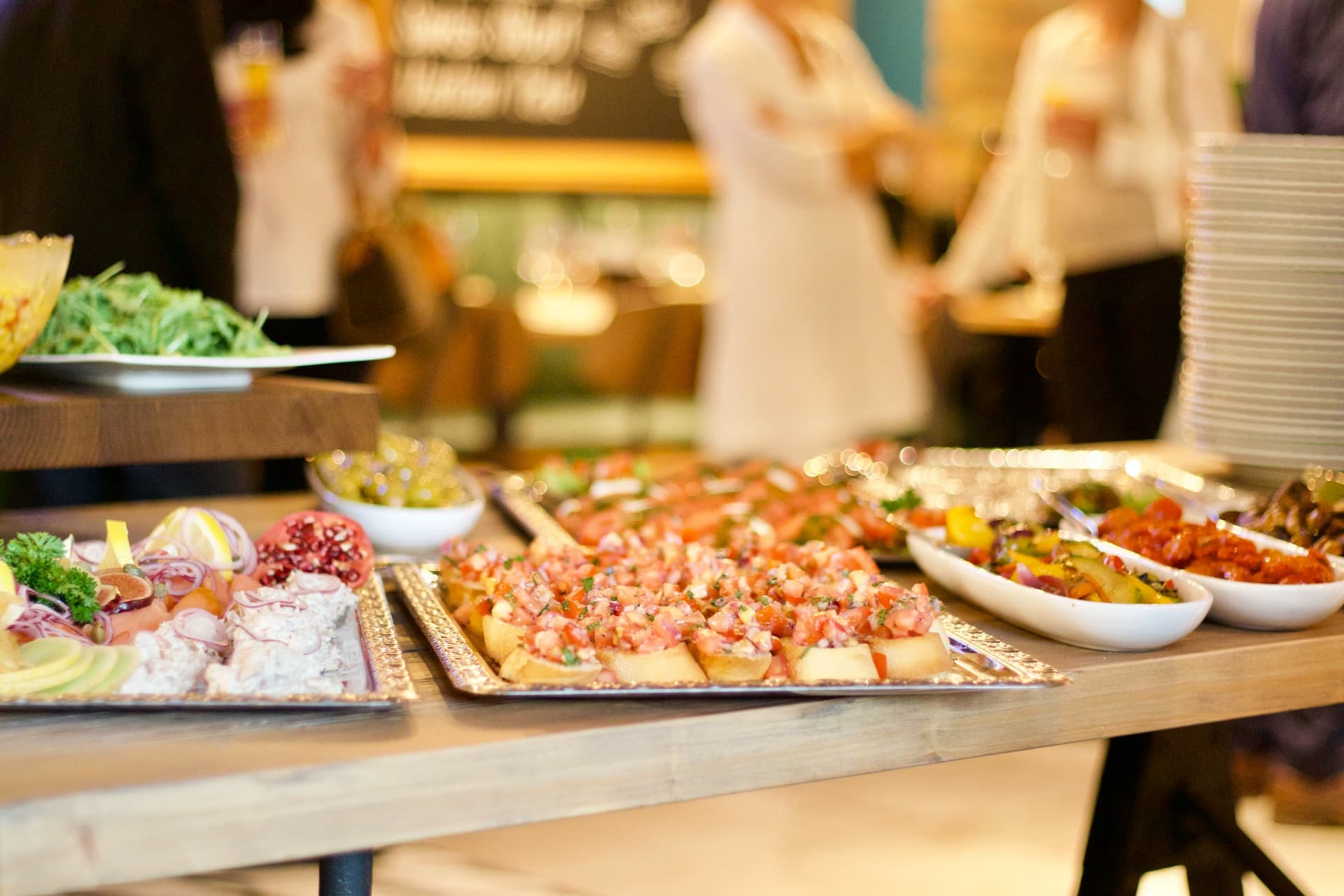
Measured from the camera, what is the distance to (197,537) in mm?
1440

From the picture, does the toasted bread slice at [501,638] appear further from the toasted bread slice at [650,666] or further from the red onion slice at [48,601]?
the red onion slice at [48,601]

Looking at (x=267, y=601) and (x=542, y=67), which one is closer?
A: (x=267, y=601)

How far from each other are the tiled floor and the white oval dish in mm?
1262

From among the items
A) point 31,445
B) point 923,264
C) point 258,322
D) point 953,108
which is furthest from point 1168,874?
point 953,108

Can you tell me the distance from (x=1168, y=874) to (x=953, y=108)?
5418 mm

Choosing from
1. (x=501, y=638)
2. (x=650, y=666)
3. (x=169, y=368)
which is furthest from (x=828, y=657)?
(x=169, y=368)

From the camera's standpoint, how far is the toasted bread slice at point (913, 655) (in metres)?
1.22

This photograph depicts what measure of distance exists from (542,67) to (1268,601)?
6.27 m

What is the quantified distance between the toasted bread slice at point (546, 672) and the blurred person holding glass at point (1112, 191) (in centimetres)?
267

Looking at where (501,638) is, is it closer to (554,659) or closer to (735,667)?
(554,659)

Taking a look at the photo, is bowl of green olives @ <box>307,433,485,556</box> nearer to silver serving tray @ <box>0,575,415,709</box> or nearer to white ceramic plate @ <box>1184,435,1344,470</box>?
silver serving tray @ <box>0,575,415,709</box>

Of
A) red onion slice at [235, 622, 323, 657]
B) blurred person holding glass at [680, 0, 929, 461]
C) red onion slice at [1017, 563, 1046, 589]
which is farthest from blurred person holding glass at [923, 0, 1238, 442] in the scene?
red onion slice at [235, 622, 323, 657]

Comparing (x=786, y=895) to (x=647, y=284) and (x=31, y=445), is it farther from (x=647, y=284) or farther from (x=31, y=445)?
(x=647, y=284)

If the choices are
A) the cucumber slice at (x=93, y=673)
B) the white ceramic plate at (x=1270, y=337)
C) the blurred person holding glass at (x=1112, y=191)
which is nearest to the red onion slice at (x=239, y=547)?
the cucumber slice at (x=93, y=673)
